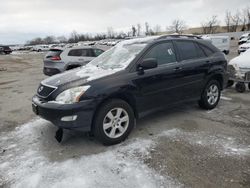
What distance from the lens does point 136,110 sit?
14.4 ft

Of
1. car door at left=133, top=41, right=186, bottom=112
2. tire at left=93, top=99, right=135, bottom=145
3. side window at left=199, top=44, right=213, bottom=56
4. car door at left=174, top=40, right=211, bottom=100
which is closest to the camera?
tire at left=93, top=99, right=135, bottom=145

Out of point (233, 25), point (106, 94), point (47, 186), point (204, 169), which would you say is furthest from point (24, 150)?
point (233, 25)

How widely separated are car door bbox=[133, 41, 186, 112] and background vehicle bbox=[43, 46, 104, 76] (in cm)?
593

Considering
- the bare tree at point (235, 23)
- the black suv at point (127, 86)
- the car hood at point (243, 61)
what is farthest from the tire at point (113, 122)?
the bare tree at point (235, 23)

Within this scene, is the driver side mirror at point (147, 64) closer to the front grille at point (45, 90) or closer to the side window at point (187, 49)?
the side window at point (187, 49)

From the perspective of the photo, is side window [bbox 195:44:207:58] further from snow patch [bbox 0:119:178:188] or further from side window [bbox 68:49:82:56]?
side window [bbox 68:49:82:56]

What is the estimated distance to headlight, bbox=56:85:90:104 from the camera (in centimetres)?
374

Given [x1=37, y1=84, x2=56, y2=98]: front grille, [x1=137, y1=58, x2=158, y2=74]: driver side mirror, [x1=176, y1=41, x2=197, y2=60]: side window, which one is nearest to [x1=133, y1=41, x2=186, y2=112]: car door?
[x1=137, y1=58, x2=158, y2=74]: driver side mirror

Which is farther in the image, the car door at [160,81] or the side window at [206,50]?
the side window at [206,50]

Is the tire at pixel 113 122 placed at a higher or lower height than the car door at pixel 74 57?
lower

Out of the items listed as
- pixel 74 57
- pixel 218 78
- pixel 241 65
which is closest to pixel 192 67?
pixel 218 78

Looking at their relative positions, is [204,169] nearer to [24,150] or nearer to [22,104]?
[24,150]

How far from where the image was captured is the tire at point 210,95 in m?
5.62

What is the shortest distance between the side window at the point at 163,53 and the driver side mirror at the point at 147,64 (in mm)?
276
